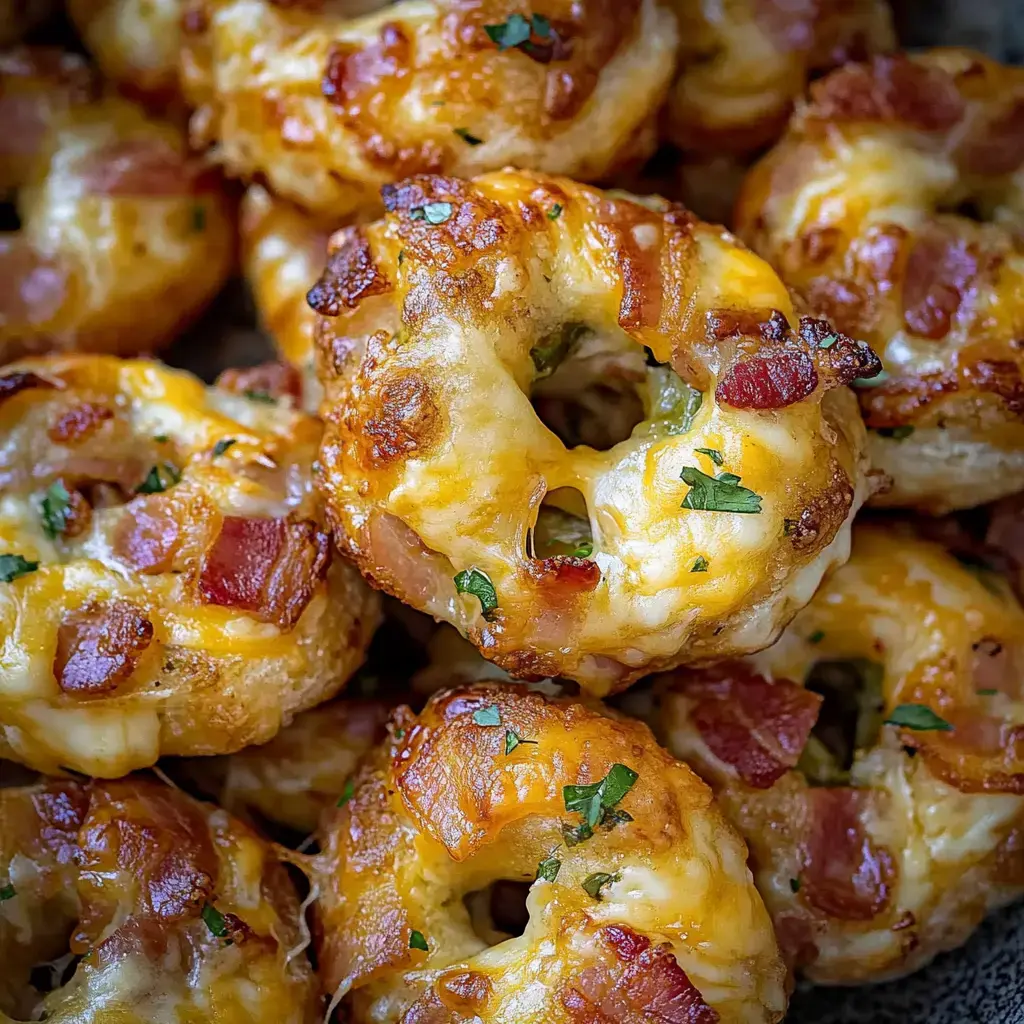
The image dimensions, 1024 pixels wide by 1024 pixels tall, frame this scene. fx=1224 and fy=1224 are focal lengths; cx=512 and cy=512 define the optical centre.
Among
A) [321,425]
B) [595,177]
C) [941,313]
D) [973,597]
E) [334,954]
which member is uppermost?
[595,177]

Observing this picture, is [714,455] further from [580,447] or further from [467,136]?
[467,136]

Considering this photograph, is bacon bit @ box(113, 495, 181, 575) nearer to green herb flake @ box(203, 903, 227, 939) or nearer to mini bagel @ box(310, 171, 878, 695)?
mini bagel @ box(310, 171, 878, 695)

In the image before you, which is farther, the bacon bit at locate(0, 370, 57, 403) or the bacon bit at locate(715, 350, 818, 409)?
the bacon bit at locate(0, 370, 57, 403)

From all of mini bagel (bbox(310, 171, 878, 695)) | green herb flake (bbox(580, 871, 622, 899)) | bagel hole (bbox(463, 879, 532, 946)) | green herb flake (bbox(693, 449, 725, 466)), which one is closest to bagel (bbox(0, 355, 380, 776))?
mini bagel (bbox(310, 171, 878, 695))

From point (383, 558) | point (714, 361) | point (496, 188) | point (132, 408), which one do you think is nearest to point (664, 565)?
point (714, 361)

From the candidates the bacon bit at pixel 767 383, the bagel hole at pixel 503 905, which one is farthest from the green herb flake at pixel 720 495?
the bagel hole at pixel 503 905

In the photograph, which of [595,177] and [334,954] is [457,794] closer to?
[334,954]

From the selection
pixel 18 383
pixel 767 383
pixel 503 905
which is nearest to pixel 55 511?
pixel 18 383

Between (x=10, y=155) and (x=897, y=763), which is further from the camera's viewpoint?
(x=10, y=155)
